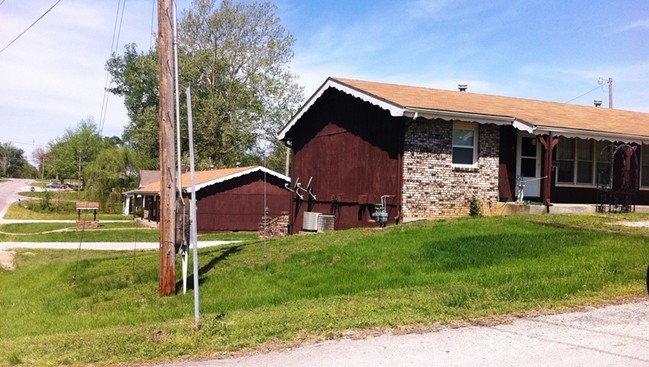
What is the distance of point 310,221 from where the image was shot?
68.3ft

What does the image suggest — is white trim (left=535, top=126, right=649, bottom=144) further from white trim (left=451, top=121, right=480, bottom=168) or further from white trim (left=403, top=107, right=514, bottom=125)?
white trim (left=451, top=121, right=480, bottom=168)

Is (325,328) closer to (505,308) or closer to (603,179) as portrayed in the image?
(505,308)

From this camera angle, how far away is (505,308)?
706 cm

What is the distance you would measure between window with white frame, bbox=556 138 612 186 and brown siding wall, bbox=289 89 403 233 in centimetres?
585

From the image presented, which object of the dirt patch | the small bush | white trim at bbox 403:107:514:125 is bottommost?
the dirt patch

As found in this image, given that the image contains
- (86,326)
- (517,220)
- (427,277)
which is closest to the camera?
(86,326)

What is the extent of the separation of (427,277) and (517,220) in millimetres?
5870

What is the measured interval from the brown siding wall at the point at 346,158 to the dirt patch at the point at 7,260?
9.78m

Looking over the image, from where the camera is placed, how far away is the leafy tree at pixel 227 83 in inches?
1726

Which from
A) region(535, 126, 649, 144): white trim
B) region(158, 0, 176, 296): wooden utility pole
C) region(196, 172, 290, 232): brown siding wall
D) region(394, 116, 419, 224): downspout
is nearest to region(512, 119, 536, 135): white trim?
region(535, 126, 649, 144): white trim

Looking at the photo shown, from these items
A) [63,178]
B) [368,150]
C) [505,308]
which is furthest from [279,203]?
[63,178]

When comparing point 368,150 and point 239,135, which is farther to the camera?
point 239,135

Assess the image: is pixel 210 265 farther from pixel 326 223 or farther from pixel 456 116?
pixel 456 116

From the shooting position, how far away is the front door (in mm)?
18453
